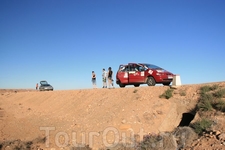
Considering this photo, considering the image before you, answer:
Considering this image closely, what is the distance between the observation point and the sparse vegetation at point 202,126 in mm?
8664

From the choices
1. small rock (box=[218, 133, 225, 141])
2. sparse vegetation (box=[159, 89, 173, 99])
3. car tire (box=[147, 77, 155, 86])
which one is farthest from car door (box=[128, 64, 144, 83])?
small rock (box=[218, 133, 225, 141])

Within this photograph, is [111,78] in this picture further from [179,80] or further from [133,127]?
[133,127]

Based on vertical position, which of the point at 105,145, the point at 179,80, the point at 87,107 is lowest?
the point at 105,145

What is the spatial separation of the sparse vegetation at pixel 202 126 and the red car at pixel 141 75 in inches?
189

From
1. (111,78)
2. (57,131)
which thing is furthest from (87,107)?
(111,78)

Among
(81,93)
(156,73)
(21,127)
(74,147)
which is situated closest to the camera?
(74,147)

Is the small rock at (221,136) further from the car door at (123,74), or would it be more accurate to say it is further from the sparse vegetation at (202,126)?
the car door at (123,74)

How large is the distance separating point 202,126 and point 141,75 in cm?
621

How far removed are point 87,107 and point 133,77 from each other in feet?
12.1

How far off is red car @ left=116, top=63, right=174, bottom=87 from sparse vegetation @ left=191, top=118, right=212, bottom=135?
189 inches

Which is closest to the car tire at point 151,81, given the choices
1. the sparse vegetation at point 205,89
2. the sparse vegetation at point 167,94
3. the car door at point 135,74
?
the car door at point 135,74

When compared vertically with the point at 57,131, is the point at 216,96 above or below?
above

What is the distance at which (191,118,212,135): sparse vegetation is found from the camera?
8.66 meters

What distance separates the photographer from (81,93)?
17.0 m
